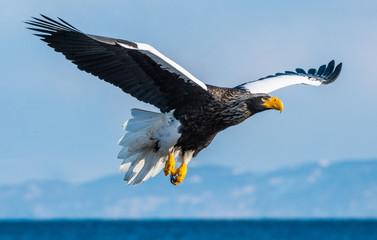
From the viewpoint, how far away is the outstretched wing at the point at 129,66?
829 cm

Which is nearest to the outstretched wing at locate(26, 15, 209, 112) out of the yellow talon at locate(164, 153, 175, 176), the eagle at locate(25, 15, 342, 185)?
the eagle at locate(25, 15, 342, 185)

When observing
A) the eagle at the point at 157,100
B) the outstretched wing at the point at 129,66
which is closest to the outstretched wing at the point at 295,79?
the eagle at the point at 157,100

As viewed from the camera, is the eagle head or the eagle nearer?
the eagle

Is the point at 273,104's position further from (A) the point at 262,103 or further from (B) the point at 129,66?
(B) the point at 129,66

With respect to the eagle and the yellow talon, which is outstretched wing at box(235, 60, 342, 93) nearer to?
the eagle

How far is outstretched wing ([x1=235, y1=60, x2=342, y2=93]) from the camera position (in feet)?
31.2

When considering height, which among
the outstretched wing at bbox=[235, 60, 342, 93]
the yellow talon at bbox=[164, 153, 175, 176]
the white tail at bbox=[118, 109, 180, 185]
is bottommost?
the yellow talon at bbox=[164, 153, 175, 176]

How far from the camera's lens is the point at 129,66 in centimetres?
846

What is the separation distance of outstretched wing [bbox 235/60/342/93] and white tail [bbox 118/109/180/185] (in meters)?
0.99

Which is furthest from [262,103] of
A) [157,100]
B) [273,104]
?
[157,100]

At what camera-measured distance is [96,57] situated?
331 inches

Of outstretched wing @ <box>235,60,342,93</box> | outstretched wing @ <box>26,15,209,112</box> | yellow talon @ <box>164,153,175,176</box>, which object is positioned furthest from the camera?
outstretched wing @ <box>235,60,342,93</box>
